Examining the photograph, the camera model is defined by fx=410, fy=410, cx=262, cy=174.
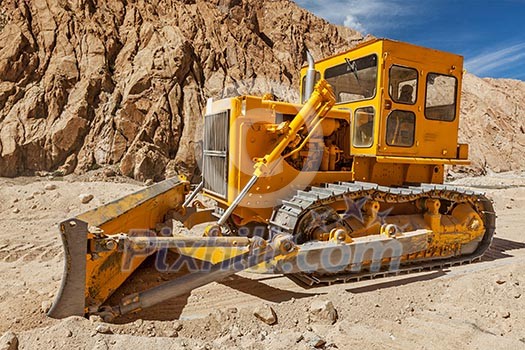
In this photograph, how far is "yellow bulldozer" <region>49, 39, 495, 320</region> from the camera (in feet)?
13.2

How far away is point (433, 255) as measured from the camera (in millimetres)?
5586

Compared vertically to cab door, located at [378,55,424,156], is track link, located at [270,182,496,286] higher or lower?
lower

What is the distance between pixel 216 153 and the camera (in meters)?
5.36

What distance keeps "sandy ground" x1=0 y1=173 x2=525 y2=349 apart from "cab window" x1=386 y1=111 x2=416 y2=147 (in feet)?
5.69

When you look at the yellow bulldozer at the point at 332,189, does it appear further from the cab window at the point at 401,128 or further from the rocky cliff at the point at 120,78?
the rocky cliff at the point at 120,78

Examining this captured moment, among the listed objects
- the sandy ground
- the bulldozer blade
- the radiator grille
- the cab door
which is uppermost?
the cab door

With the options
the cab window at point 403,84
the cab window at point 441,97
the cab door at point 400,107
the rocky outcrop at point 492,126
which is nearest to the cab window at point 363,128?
the cab door at point 400,107

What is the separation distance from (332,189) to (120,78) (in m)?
17.6

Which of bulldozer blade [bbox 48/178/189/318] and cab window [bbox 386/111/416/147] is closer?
bulldozer blade [bbox 48/178/189/318]

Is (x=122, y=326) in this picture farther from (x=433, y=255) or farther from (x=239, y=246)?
(x=433, y=255)

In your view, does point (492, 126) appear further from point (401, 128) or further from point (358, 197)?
point (358, 197)

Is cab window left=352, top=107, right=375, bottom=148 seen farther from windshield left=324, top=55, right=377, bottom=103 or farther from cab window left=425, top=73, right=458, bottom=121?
cab window left=425, top=73, right=458, bottom=121

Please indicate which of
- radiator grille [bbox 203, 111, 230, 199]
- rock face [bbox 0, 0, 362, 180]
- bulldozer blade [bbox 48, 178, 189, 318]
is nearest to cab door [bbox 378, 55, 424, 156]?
radiator grille [bbox 203, 111, 230, 199]

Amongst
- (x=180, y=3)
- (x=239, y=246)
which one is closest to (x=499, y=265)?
(x=239, y=246)
